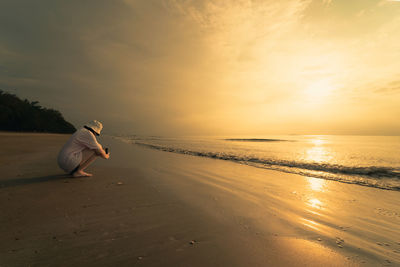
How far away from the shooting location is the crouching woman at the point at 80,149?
16.0 ft

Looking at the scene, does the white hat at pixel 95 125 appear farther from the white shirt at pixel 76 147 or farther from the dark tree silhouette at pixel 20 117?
the dark tree silhouette at pixel 20 117

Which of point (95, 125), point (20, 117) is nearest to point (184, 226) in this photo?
point (95, 125)

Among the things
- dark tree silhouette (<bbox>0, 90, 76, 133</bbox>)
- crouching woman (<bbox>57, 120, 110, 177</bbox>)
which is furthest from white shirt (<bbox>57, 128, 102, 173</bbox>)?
dark tree silhouette (<bbox>0, 90, 76, 133</bbox>)

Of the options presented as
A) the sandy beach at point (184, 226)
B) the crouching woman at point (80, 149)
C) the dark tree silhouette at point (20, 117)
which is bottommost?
the sandy beach at point (184, 226)

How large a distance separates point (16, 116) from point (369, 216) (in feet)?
170

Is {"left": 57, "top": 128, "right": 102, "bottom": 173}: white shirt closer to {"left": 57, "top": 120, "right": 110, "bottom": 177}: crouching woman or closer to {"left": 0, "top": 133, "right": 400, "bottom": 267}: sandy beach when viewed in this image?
{"left": 57, "top": 120, "right": 110, "bottom": 177}: crouching woman

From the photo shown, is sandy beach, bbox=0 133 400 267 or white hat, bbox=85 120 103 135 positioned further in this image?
white hat, bbox=85 120 103 135

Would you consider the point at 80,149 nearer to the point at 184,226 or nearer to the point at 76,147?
the point at 76,147

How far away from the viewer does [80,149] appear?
5031mm

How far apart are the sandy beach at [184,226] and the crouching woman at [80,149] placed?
59 centimetres

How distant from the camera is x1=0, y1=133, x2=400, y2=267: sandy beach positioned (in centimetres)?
195

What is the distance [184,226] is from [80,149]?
406 cm

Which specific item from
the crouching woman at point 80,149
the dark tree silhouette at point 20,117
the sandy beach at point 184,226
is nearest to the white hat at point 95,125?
the crouching woman at point 80,149

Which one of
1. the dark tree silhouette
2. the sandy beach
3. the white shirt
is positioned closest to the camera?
the sandy beach
